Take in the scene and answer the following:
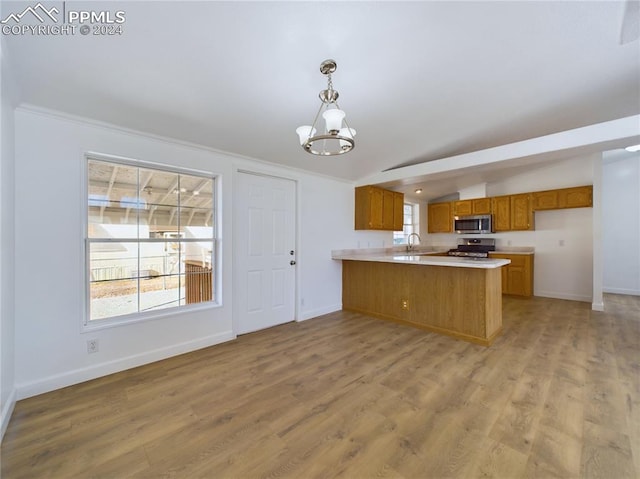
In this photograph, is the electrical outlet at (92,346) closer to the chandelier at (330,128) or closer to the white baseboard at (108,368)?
the white baseboard at (108,368)

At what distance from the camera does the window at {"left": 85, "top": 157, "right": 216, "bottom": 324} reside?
8.23 ft

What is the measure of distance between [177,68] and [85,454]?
102 inches

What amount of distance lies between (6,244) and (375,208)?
4.43m

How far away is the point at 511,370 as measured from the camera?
2518 millimetres

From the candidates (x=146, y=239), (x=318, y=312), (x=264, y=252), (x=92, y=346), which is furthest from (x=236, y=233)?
(x=318, y=312)

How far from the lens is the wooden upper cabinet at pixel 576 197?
491cm

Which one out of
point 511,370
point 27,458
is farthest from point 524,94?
point 27,458

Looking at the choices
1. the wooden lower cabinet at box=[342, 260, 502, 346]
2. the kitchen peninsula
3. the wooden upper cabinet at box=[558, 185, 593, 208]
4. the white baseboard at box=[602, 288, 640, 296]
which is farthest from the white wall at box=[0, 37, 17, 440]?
the white baseboard at box=[602, 288, 640, 296]

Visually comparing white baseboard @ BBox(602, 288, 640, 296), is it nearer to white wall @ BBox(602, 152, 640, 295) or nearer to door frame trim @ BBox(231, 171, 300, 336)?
white wall @ BBox(602, 152, 640, 295)

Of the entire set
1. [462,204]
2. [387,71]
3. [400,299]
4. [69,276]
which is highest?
[387,71]

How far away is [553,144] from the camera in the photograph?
2.80 metres

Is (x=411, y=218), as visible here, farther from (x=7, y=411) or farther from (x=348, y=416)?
(x=7, y=411)

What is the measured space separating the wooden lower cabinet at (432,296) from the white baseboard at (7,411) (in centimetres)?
388

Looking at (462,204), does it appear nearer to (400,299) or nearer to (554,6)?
(400,299)
